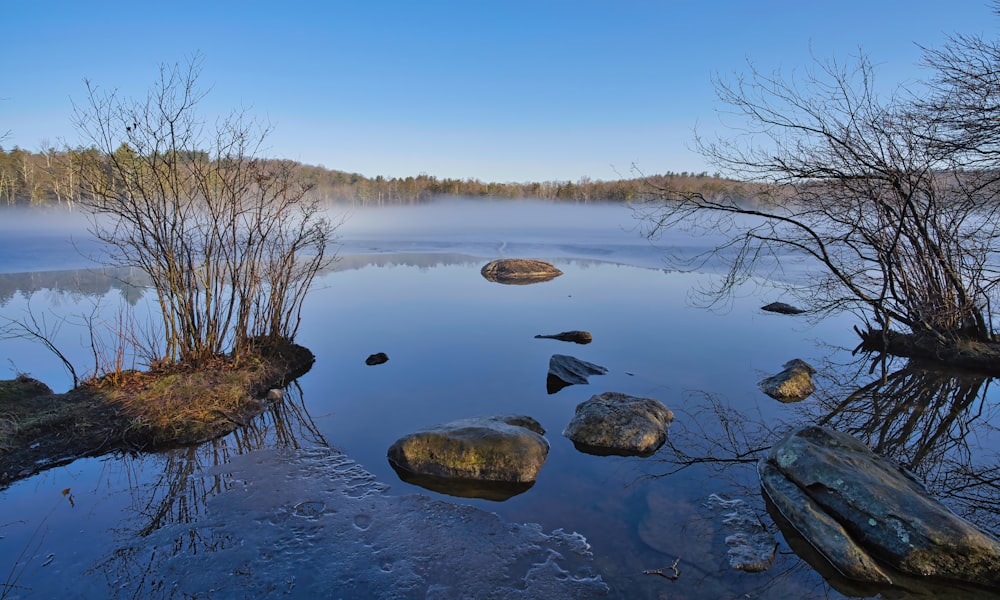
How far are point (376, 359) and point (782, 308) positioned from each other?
9.96 meters

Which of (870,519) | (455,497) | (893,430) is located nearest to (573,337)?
(893,430)

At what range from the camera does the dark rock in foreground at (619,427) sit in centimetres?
530

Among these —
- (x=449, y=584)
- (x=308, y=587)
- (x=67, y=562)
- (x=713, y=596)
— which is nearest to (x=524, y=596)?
(x=449, y=584)

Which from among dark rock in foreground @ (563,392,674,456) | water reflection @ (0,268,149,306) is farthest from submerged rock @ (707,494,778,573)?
water reflection @ (0,268,149,306)

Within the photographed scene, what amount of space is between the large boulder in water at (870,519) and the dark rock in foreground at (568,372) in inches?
123

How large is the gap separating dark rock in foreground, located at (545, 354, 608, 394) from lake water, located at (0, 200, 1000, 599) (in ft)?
0.72

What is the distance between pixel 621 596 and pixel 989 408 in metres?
6.71

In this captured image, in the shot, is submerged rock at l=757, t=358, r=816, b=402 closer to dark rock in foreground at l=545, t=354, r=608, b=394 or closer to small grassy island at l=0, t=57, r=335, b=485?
dark rock in foreground at l=545, t=354, r=608, b=394

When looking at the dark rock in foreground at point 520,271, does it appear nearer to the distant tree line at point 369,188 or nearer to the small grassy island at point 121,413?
the small grassy island at point 121,413

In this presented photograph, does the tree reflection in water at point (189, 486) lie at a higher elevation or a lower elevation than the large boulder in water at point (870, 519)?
lower

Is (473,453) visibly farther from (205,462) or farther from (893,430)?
(893,430)

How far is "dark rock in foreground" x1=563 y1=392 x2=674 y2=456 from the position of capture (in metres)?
5.30

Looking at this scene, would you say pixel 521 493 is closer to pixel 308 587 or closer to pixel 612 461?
pixel 612 461

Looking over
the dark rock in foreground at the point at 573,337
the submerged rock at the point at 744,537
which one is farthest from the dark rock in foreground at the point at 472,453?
the dark rock in foreground at the point at 573,337
